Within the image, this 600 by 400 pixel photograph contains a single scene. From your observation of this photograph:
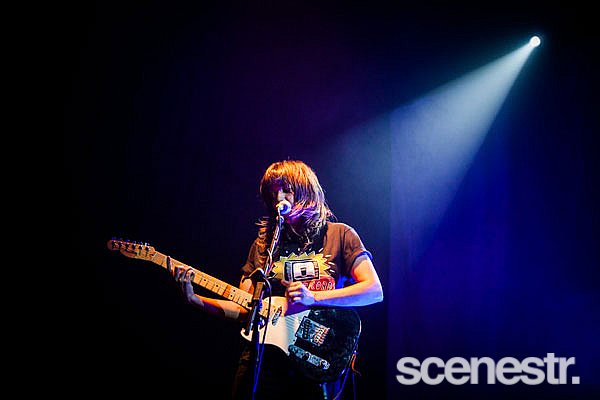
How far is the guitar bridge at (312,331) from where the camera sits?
2520 mm

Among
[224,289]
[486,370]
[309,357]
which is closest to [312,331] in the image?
[309,357]

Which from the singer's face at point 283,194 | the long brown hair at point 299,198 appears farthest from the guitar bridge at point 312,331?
the singer's face at point 283,194

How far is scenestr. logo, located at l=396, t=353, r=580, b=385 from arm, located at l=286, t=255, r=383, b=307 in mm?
1208

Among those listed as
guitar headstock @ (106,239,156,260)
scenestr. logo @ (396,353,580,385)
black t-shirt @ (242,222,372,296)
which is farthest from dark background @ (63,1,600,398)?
black t-shirt @ (242,222,372,296)

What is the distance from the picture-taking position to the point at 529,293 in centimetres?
380

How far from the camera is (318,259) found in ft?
8.95

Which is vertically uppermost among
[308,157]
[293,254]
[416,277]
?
[308,157]

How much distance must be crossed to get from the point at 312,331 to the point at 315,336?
30 mm

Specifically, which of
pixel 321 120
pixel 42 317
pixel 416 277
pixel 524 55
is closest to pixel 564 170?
pixel 524 55

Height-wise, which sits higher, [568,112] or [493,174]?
[568,112]

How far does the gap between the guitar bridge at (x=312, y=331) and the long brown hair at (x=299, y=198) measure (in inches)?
17.6

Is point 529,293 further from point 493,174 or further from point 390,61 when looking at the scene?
point 390,61

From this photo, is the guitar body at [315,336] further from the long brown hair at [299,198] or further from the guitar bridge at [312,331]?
the long brown hair at [299,198]

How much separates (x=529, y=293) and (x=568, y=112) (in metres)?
1.53
